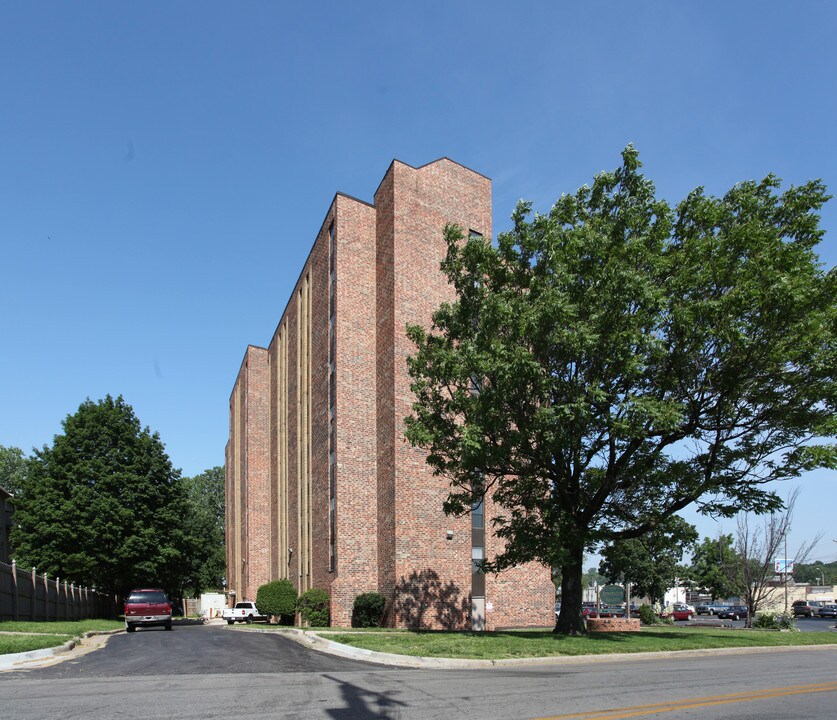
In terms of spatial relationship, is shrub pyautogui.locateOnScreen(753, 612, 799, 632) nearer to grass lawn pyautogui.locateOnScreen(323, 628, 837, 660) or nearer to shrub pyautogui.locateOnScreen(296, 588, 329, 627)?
grass lawn pyautogui.locateOnScreen(323, 628, 837, 660)

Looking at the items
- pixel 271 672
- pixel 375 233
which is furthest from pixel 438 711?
pixel 375 233

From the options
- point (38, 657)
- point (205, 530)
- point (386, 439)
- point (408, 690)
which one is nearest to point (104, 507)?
point (386, 439)

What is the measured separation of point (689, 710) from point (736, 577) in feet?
108

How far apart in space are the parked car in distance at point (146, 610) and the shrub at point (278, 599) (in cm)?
573

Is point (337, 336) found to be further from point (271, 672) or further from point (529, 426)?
point (271, 672)

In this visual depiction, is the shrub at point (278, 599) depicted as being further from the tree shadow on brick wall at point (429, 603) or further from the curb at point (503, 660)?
the curb at point (503, 660)

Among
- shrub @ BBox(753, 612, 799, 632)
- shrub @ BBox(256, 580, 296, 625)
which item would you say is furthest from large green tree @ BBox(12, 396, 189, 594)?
shrub @ BBox(753, 612, 799, 632)

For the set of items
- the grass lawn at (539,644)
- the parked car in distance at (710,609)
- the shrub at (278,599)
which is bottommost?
the parked car in distance at (710,609)

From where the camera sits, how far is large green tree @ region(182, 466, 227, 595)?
2387 inches

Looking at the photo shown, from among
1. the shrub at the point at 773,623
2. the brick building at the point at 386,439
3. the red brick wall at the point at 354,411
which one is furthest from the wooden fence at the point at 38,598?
the shrub at the point at 773,623

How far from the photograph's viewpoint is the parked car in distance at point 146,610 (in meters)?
33.6

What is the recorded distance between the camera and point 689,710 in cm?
930

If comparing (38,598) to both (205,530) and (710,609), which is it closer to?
(205,530)

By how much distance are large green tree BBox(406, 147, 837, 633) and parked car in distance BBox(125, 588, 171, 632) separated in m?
18.5
